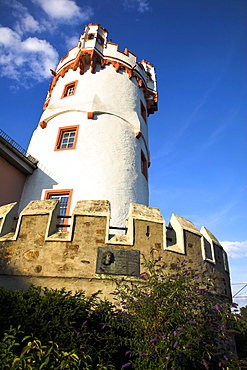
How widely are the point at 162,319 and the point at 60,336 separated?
171 cm

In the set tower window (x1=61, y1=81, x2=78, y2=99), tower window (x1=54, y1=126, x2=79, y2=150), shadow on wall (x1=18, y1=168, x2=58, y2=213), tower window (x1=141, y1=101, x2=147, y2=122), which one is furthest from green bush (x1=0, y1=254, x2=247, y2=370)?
tower window (x1=141, y1=101, x2=147, y2=122)

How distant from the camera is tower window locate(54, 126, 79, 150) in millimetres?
12887

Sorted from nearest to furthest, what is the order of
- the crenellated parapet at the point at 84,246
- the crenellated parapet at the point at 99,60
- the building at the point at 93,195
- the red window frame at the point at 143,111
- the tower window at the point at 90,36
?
the crenellated parapet at the point at 84,246, the building at the point at 93,195, the crenellated parapet at the point at 99,60, the red window frame at the point at 143,111, the tower window at the point at 90,36

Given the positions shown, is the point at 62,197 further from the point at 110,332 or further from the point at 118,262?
the point at 110,332

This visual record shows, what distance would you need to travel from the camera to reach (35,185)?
39.5ft

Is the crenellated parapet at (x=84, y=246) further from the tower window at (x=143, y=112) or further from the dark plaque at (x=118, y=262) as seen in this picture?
the tower window at (x=143, y=112)

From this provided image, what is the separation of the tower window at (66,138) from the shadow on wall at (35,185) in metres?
1.54

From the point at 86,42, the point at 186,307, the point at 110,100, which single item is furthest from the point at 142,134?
the point at 186,307

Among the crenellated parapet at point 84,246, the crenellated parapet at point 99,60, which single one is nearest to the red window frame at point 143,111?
the crenellated parapet at point 99,60

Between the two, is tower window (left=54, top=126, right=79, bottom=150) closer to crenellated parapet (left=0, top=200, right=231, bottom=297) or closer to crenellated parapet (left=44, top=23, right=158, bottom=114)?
crenellated parapet (left=44, top=23, right=158, bottom=114)

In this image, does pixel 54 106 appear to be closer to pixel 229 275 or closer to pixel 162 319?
pixel 229 275

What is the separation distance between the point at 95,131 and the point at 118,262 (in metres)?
7.71

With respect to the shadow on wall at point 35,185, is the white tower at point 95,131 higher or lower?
higher

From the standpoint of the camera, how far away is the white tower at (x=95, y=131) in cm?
1154
